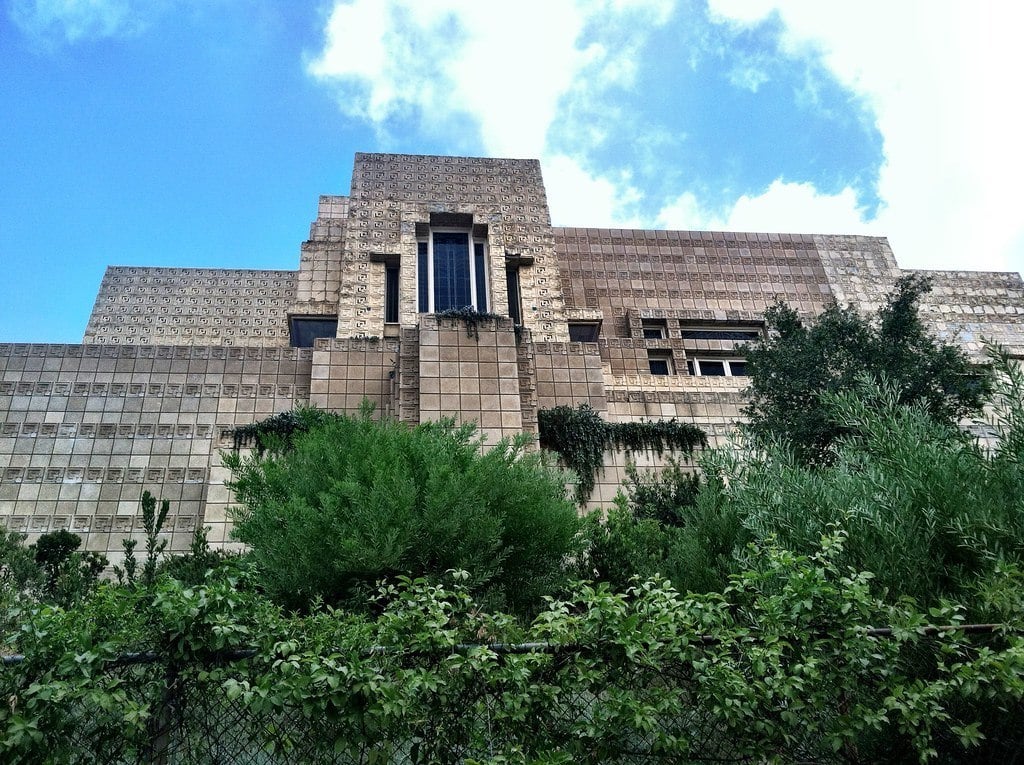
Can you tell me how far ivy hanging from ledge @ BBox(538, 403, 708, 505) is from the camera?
1706 centimetres

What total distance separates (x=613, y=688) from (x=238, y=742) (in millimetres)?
2135

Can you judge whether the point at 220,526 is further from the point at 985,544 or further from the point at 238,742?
the point at 985,544

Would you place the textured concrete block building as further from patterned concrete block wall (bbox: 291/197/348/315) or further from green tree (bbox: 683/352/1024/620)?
green tree (bbox: 683/352/1024/620)

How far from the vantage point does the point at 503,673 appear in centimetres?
363

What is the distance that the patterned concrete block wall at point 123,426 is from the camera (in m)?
16.7

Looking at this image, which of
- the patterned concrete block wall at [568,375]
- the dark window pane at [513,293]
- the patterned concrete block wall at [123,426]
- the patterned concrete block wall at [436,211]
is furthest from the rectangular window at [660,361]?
the patterned concrete block wall at [123,426]

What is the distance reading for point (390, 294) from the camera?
24.5m

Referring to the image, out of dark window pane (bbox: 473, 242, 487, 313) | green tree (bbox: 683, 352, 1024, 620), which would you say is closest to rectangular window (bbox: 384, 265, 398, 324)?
dark window pane (bbox: 473, 242, 487, 313)

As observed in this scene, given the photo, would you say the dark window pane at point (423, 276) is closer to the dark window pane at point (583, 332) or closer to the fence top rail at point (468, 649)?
the dark window pane at point (583, 332)

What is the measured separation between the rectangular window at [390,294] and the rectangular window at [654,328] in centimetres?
1078

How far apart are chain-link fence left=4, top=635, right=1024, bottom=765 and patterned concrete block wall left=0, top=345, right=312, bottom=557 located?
1340 cm

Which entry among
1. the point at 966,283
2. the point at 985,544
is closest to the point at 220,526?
the point at 985,544

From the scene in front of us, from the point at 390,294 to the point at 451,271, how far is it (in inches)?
91.8

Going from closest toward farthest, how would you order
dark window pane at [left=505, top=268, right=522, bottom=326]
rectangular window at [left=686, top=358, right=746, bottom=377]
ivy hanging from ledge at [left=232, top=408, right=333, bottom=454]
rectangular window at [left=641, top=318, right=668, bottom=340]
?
1. ivy hanging from ledge at [left=232, top=408, right=333, bottom=454]
2. dark window pane at [left=505, top=268, right=522, bottom=326]
3. rectangular window at [left=686, top=358, right=746, bottom=377]
4. rectangular window at [left=641, top=318, right=668, bottom=340]
